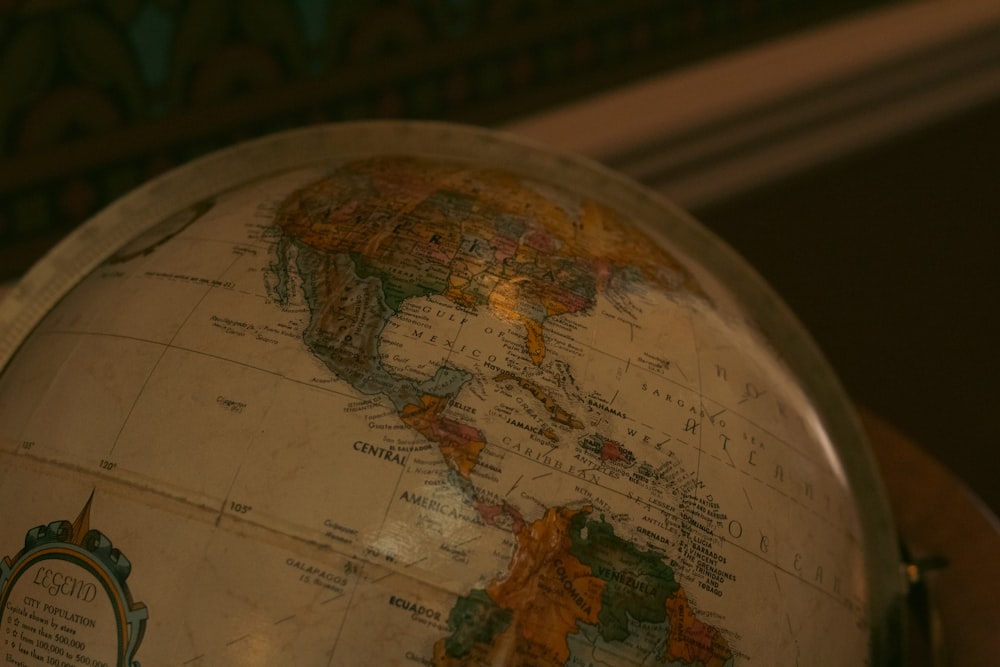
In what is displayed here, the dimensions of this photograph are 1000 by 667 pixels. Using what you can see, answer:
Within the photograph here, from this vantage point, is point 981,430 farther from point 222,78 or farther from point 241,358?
point 241,358

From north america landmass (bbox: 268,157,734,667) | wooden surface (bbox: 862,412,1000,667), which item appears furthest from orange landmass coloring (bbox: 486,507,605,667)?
wooden surface (bbox: 862,412,1000,667)

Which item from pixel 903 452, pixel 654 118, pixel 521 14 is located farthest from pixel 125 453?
pixel 654 118

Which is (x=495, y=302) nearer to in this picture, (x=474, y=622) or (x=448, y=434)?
(x=448, y=434)

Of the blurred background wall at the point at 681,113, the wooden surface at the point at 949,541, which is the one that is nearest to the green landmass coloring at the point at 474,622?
the wooden surface at the point at 949,541

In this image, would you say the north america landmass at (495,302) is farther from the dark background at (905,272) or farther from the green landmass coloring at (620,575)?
the dark background at (905,272)

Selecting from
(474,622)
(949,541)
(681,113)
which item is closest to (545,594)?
(474,622)

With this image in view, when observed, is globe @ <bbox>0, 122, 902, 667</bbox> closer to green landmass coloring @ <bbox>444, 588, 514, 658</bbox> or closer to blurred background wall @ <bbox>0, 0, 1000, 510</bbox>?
green landmass coloring @ <bbox>444, 588, 514, 658</bbox>
